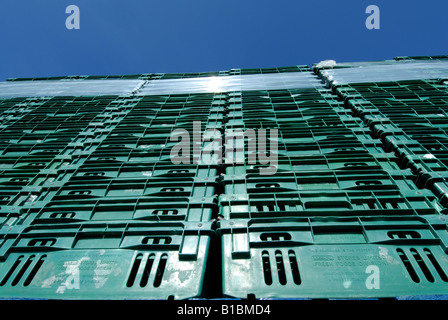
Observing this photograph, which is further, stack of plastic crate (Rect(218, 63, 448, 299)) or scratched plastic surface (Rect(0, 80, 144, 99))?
scratched plastic surface (Rect(0, 80, 144, 99))

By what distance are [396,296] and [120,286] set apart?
2088 mm

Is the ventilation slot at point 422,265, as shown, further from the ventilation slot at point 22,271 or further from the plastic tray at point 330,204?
the ventilation slot at point 22,271

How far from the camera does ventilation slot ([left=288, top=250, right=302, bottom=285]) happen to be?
8.55 feet

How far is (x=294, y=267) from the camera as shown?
2.75 metres

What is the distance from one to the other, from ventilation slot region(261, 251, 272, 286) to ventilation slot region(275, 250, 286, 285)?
0.25 feet

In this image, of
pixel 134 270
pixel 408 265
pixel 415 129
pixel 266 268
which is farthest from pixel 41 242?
pixel 415 129

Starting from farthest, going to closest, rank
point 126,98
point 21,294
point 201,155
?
point 126,98
point 201,155
point 21,294

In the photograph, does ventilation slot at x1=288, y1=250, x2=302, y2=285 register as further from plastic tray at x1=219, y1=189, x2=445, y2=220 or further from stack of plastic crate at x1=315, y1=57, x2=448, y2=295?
stack of plastic crate at x1=315, y1=57, x2=448, y2=295

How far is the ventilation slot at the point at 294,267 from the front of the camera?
8.55ft

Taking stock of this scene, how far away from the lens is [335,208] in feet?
11.5

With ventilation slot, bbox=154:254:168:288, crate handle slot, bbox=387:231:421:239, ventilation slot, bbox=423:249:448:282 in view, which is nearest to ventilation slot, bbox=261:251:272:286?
ventilation slot, bbox=154:254:168:288

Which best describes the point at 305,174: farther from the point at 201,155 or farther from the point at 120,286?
the point at 120,286

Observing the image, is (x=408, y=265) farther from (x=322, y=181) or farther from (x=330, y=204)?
(x=322, y=181)
